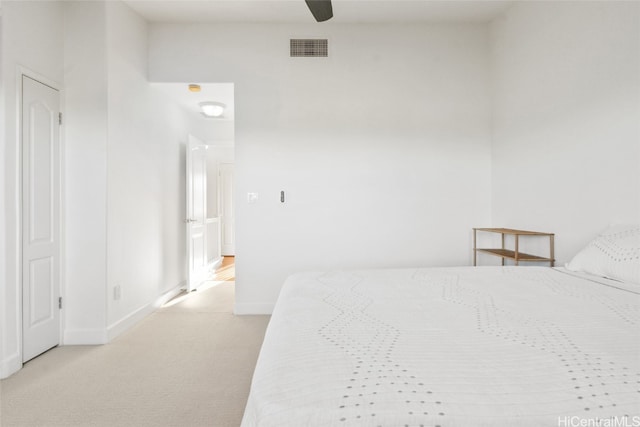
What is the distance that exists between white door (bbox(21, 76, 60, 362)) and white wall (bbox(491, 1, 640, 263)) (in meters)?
3.76

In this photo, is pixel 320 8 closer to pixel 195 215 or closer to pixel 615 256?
pixel 615 256

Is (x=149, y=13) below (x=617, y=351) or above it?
above

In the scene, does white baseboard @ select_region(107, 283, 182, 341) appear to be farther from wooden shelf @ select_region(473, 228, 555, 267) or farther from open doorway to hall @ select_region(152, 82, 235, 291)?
wooden shelf @ select_region(473, 228, 555, 267)

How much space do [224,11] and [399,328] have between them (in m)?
3.14

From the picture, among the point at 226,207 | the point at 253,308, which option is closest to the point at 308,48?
the point at 253,308

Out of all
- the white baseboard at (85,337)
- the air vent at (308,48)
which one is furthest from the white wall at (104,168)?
the air vent at (308,48)

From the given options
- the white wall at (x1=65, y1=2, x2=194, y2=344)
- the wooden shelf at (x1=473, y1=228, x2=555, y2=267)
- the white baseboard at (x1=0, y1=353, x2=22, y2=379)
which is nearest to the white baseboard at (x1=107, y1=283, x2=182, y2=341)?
the white wall at (x1=65, y1=2, x2=194, y2=344)

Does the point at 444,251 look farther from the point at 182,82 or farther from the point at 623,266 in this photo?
the point at 182,82

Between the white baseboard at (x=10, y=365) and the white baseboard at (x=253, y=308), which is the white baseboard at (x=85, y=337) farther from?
the white baseboard at (x=253, y=308)

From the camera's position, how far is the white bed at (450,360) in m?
0.60

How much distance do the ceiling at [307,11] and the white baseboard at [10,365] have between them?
2873mm

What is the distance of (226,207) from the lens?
7059 millimetres

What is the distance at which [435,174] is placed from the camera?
125 inches

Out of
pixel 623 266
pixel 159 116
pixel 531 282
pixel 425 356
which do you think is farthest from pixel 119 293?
pixel 623 266
